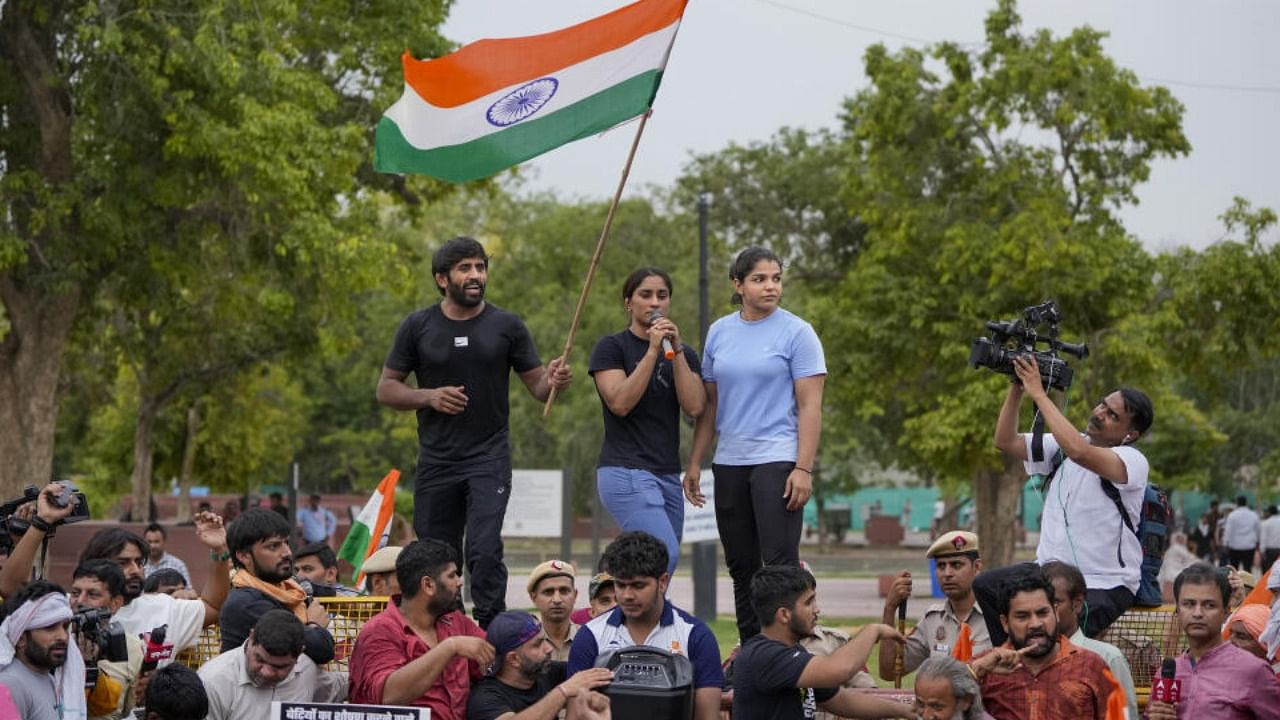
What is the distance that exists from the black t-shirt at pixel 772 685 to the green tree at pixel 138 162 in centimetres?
1608

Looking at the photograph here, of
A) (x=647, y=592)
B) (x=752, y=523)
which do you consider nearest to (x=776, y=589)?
(x=647, y=592)

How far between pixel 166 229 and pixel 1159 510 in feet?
60.4

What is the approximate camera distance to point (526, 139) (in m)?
10.4

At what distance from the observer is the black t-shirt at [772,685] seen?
23.9 ft

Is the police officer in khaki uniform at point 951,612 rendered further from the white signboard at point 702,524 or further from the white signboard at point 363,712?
the white signboard at point 702,524

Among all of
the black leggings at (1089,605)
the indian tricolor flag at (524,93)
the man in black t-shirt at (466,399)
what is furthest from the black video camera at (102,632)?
the black leggings at (1089,605)

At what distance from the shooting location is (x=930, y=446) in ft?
98.0

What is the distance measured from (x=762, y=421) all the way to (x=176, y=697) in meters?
2.97

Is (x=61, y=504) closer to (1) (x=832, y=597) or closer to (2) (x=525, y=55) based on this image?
(2) (x=525, y=55)

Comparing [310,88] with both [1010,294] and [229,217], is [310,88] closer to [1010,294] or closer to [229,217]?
[229,217]

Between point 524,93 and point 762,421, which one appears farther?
point 524,93

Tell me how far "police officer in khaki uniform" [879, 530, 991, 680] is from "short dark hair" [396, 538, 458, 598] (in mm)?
2298

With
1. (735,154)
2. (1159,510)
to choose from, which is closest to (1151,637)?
(1159,510)

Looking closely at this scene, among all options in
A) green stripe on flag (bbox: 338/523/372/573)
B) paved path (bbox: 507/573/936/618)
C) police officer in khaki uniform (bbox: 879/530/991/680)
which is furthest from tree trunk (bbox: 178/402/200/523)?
police officer in khaki uniform (bbox: 879/530/991/680)
